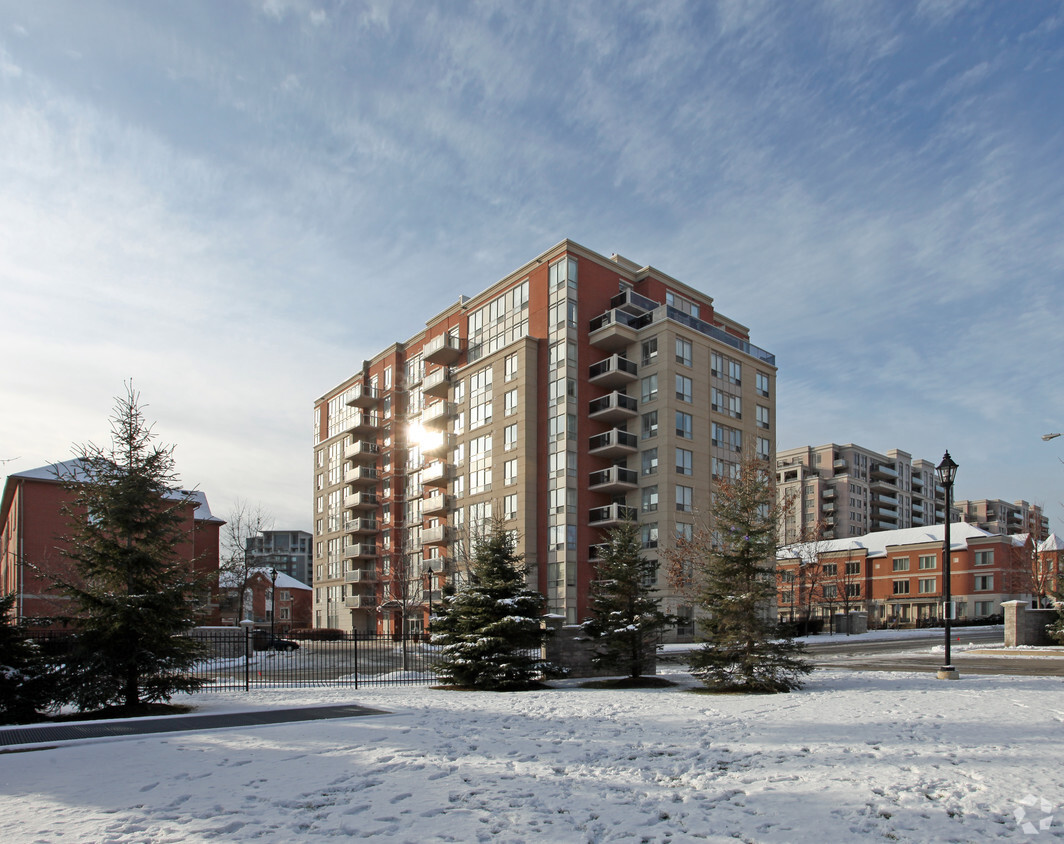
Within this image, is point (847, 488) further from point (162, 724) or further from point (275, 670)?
point (162, 724)

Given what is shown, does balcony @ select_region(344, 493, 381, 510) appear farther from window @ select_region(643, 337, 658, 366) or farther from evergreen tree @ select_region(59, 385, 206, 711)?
evergreen tree @ select_region(59, 385, 206, 711)

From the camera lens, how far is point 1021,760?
901 cm

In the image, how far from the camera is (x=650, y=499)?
49.2 metres

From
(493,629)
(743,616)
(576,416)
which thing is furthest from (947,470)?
(576,416)

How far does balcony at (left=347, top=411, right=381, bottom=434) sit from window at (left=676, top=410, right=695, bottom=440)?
33.2 meters

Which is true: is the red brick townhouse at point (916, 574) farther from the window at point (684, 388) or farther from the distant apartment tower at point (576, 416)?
the window at point (684, 388)

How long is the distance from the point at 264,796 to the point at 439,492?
52.0 m

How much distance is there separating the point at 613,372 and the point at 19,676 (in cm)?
3975

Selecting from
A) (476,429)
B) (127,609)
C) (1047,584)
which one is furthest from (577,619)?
(1047,584)

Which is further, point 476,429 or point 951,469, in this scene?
point 476,429

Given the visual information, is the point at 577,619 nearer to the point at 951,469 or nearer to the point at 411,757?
the point at 951,469

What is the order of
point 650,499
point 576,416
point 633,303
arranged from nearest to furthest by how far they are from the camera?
point 650,499 < point 576,416 < point 633,303

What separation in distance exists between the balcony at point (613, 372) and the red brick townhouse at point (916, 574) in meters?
34.5

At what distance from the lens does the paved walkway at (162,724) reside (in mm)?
11727
